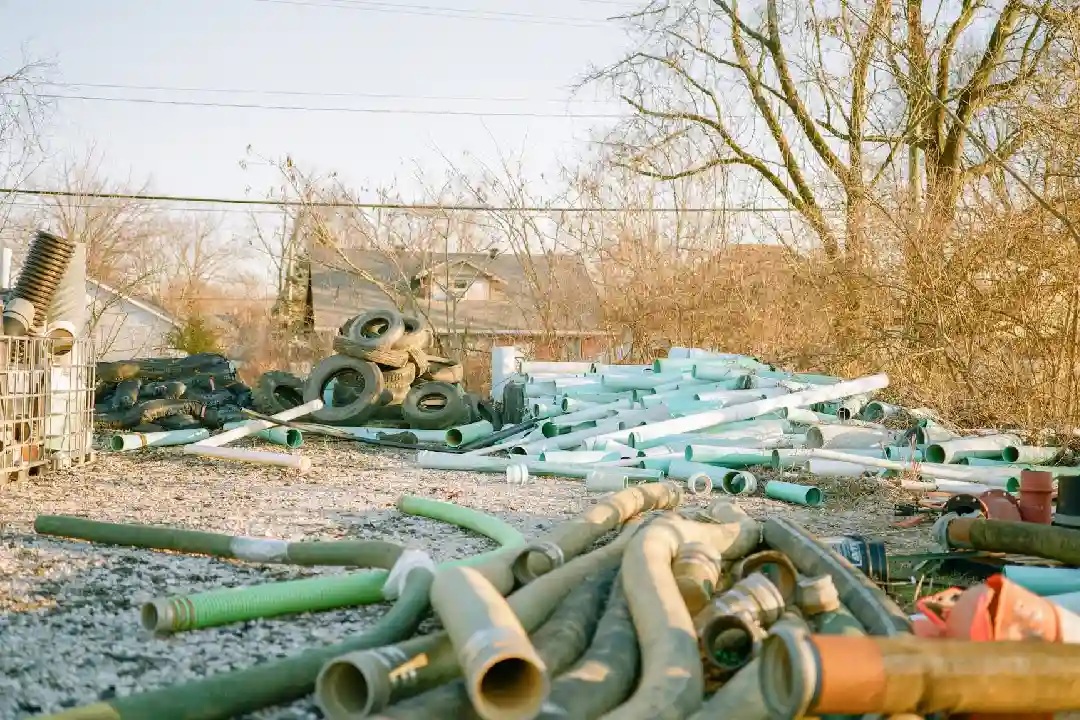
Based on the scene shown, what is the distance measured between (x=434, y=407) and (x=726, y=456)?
14.2 feet

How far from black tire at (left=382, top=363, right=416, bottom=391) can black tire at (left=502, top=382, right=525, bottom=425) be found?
117 cm

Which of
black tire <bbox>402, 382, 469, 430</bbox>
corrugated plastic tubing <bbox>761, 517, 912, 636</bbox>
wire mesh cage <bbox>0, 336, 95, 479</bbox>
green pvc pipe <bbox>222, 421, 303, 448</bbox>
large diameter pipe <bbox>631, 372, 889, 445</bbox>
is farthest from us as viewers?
black tire <bbox>402, 382, 469, 430</bbox>

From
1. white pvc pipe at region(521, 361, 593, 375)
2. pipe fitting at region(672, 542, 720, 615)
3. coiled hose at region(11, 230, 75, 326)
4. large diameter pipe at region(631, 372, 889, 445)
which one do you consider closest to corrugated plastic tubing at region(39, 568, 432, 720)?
pipe fitting at region(672, 542, 720, 615)

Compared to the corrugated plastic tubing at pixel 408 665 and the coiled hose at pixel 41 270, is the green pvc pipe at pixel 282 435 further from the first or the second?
the corrugated plastic tubing at pixel 408 665

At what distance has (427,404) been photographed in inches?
450

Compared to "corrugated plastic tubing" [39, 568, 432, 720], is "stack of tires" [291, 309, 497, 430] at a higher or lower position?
higher

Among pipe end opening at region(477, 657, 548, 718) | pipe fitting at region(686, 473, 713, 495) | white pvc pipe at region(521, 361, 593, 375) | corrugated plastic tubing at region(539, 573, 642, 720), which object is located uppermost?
white pvc pipe at region(521, 361, 593, 375)

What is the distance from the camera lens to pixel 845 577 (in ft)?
10.9

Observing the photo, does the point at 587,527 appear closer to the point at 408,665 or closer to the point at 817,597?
the point at 817,597

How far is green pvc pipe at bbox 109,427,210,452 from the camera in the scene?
8.47m

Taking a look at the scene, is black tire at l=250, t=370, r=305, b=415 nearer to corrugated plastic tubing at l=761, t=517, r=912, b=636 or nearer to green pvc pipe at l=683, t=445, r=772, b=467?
green pvc pipe at l=683, t=445, r=772, b=467

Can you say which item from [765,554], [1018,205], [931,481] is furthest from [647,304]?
[765,554]

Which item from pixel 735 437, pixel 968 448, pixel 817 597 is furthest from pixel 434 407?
pixel 817 597

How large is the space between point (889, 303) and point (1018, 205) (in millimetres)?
1907
